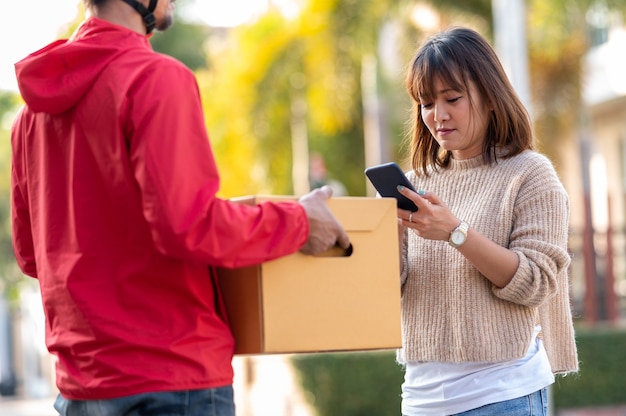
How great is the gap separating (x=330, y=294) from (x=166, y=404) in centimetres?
50

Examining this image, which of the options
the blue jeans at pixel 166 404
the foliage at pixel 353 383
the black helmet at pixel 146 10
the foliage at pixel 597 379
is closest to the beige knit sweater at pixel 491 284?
the blue jeans at pixel 166 404

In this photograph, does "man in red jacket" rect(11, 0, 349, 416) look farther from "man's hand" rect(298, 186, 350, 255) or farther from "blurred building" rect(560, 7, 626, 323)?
"blurred building" rect(560, 7, 626, 323)

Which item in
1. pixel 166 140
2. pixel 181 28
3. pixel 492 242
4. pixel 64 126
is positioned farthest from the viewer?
pixel 181 28

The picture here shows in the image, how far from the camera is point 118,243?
8.11 feet

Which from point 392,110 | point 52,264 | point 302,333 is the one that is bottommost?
point 302,333

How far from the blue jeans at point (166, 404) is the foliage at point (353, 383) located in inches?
327

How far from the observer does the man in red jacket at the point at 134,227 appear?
239 centimetres

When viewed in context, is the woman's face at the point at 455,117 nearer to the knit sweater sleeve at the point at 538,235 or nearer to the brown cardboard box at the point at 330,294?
the knit sweater sleeve at the point at 538,235

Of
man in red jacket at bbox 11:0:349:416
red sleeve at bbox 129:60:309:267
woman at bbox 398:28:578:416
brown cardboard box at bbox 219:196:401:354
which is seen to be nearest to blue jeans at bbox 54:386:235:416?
man in red jacket at bbox 11:0:349:416

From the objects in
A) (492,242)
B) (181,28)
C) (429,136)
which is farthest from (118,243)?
(181,28)

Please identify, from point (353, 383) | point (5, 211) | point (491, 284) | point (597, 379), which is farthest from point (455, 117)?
point (5, 211)

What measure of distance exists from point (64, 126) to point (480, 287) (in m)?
1.24

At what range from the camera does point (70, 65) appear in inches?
99.4

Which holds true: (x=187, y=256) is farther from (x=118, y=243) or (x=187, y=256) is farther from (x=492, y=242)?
(x=492, y=242)
